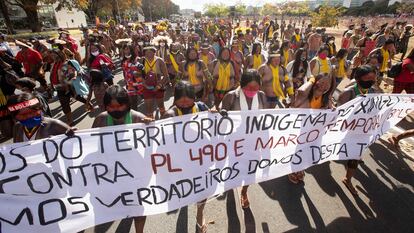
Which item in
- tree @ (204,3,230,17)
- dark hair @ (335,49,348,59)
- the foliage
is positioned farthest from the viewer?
tree @ (204,3,230,17)

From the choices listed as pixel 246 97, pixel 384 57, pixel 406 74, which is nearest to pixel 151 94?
pixel 246 97

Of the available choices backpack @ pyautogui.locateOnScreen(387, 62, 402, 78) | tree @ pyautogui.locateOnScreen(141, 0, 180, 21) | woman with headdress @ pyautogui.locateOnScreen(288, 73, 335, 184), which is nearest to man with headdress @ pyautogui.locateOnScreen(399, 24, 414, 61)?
backpack @ pyautogui.locateOnScreen(387, 62, 402, 78)

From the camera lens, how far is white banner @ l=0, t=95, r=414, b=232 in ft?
7.91

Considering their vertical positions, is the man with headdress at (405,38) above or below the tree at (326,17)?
below

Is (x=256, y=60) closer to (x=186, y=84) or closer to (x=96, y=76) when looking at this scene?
(x=96, y=76)

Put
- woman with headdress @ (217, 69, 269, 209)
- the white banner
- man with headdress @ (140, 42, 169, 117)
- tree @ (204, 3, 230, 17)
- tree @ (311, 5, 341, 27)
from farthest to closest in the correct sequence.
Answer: tree @ (204, 3, 230, 17) → tree @ (311, 5, 341, 27) → man with headdress @ (140, 42, 169, 117) → woman with headdress @ (217, 69, 269, 209) → the white banner

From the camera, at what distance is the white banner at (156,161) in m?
2.41

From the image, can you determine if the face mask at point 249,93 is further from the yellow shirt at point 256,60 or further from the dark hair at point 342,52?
the dark hair at point 342,52

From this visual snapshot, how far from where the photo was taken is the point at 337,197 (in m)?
3.81

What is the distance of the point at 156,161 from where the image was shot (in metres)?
2.74

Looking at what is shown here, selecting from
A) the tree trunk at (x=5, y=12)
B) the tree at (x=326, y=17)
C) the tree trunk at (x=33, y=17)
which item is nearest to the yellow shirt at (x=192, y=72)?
the tree at (x=326, y=17)

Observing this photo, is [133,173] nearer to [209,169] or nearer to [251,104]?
[209,169]

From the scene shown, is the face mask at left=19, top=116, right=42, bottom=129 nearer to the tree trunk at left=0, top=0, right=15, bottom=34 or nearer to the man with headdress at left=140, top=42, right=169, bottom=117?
the man with headdress at left=140, top=42, right=169, bottom=117

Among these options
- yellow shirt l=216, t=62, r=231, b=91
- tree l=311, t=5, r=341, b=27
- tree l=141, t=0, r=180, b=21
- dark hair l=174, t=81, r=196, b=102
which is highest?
tree l=141, t=0, r=180, b=21
